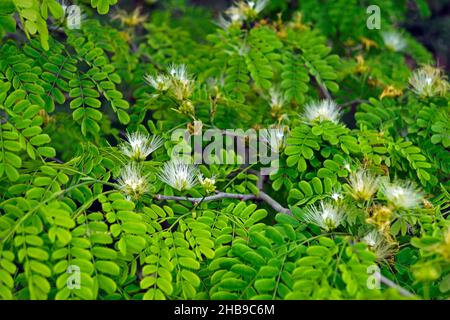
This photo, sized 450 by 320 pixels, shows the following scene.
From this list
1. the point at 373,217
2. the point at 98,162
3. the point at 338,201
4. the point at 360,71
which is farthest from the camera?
the point at 360,71

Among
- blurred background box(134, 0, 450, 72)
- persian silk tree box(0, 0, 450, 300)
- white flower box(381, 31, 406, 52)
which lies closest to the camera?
persian silk tree box(0, 0, 450, 300)

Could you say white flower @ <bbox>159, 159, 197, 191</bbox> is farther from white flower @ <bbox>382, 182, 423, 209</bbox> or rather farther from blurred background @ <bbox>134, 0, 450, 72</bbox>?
blurred background @ <bbox>134, 0, 450, 72</bbox>

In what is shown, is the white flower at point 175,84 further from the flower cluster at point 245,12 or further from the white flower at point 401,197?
the white flower at point 401,197

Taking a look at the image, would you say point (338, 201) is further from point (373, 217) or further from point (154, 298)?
point (154, 298)

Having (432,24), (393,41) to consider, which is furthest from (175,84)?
(432,24)

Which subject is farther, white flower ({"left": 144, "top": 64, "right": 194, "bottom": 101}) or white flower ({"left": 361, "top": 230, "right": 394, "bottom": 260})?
white flower ({"left": 144, "top": 64, "right": 194, "bottom": 101})

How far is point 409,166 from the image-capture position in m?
2.21

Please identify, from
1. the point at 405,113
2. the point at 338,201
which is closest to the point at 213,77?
the point at 405,113

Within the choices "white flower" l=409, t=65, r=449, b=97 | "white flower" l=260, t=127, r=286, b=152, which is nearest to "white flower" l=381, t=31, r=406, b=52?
"white flower" l=409, t=65, r=449, b=97

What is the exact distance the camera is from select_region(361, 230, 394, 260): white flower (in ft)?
5.77

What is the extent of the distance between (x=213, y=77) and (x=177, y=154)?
0.73 metres

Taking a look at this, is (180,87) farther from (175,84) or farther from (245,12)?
(245,12)
